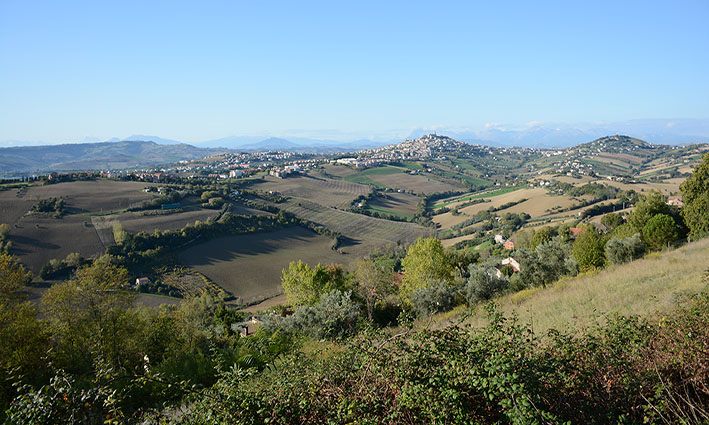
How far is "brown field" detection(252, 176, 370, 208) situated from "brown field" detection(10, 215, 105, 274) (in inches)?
2236

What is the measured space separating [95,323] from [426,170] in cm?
16913

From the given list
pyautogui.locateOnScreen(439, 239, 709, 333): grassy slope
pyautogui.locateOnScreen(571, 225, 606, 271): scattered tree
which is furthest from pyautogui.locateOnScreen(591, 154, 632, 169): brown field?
pyautogui.locateOnScreen(439, 239, 709, 333): grassy slope

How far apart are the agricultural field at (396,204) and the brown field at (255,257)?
32.4m

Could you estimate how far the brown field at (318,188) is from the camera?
109 m

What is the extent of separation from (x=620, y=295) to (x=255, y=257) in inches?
2277

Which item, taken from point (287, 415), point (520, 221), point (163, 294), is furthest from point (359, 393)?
point (520, 221)

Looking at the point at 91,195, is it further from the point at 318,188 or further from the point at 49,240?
the point at 318,188

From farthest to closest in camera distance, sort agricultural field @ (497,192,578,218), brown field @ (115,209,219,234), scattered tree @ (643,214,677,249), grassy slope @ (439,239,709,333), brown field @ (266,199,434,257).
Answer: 1. agricultural field @ (497,192,578,218)
2. brown field @ (266,199,434,257)
3. brown field @ (115,209,219,234)
4. scattered tree @ (643,214,677,249)
5. grassy slope @ (439,239,709,333)

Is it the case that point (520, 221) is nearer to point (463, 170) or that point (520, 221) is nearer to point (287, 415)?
point (287, 415)

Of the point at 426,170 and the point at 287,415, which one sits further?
the point at 426,170

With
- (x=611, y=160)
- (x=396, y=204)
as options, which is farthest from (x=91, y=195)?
(x=611, y=160)

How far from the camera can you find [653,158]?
565 feet

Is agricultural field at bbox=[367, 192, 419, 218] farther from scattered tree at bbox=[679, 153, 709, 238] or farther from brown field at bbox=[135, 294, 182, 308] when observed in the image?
scattered tree at bbox=[679, 153, 709, 238]

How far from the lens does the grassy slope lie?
8.05 m
